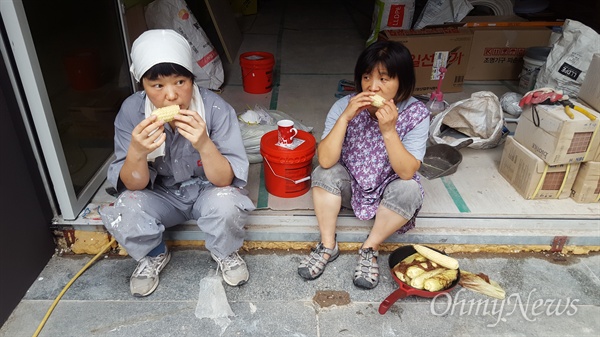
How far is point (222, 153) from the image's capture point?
A: 194 cm

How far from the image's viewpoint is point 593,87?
2.41 metres

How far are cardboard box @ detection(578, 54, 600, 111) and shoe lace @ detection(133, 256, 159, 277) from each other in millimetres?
2591

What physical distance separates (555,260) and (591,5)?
8570 millimetres

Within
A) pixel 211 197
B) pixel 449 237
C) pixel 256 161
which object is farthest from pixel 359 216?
pixel 256 161

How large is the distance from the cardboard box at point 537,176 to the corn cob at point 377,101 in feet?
3.80

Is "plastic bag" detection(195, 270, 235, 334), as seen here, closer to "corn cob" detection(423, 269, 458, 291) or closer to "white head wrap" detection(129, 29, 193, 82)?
"corn cob" detection(423, 269, 458, 291)

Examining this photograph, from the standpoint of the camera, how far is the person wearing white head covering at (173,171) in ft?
5.53

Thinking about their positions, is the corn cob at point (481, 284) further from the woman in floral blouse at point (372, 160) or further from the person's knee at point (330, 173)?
the person's knee at point (330, 173)

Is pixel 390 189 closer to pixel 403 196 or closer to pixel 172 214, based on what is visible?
pixel 403 196

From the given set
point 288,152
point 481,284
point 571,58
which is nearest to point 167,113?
point 288,152

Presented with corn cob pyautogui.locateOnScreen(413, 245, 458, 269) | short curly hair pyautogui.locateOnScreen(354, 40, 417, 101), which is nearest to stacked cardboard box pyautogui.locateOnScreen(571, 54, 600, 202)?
corn cob pyautogui.locateOnScreen(413, 245, 458, 269)

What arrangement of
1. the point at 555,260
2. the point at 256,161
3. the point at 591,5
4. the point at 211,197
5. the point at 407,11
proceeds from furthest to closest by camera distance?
the point at 591,5, the point at 407,11, the point at 256,161, the point at 555,260, the point at 211,197

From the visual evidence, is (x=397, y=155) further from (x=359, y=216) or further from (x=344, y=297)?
(x=344, y=297)

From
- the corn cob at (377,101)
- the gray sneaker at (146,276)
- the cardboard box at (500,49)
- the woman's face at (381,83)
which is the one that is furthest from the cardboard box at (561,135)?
the gray sneaker at (146,276)
